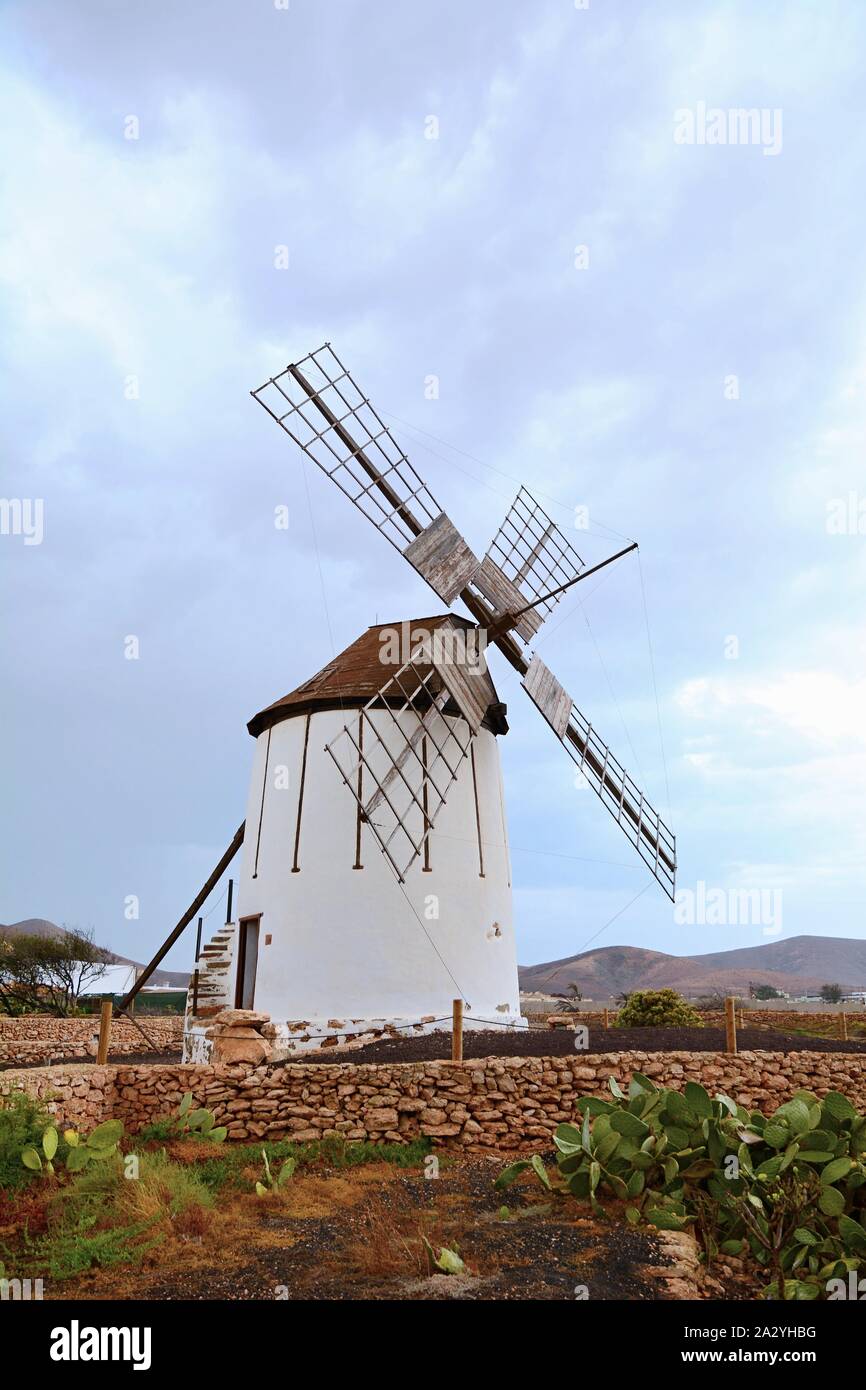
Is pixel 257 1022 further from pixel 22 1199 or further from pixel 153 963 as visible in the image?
pixel 153 963

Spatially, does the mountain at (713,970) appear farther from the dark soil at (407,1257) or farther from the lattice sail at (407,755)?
the dark soil at (407,1257)

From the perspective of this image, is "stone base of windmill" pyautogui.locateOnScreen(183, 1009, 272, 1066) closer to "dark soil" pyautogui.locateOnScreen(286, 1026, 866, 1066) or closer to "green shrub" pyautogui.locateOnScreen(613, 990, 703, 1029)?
"dark soil" pyautogui.locateOnScreen(286, 1026, 866, 1066)

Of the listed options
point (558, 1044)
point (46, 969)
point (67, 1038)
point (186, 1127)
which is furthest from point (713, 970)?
point (186, 1127)

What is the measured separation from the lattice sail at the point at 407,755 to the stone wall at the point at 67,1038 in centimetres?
769

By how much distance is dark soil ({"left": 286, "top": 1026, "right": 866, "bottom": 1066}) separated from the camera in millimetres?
12312

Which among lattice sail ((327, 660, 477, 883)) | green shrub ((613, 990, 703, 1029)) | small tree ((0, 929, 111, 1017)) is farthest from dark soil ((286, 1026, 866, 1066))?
small tree ((0, 929, 111, 1017))

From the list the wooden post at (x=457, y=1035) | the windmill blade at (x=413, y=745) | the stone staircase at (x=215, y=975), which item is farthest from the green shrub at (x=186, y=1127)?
the stone staircase at (x=215, y=975)

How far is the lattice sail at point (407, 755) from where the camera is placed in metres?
15.9

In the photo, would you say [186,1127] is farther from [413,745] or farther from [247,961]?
[413,745]

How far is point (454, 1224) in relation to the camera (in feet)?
23.4

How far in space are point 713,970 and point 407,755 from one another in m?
76.0
